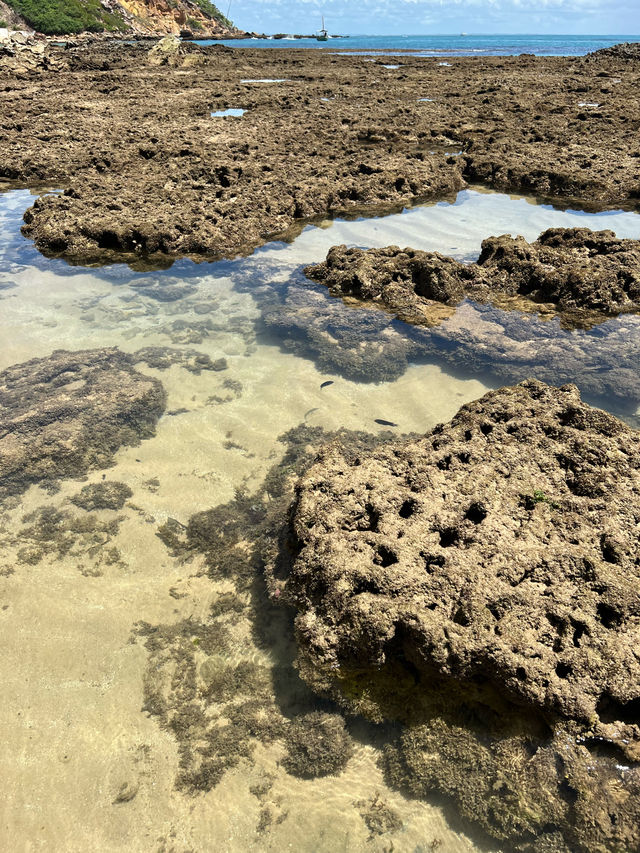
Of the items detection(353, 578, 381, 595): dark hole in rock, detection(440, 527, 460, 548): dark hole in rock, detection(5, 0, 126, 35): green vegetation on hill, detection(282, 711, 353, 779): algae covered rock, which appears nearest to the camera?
detection(282, 711, 353, 779): algae covered rock

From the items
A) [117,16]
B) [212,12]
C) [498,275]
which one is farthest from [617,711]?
[212,12]

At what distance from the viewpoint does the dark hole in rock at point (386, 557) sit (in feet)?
12.1

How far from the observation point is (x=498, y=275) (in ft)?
28.7

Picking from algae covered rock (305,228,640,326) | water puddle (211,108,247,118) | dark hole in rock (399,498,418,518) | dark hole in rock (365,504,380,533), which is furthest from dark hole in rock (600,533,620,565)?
water puddle (211,108,247,118)

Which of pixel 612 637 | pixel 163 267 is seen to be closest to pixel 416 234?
pixel 163 267

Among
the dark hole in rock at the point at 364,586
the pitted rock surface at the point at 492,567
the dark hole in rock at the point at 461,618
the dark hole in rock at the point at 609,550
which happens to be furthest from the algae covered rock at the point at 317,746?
the dark hole in rock at the point at 609,550

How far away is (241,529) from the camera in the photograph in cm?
490

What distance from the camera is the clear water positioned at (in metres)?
3.07

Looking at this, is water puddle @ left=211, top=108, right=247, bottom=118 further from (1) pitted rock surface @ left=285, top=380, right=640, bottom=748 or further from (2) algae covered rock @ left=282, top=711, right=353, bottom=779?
(2) algae covered rock @ left=282, top=711, right=353, bottom=779

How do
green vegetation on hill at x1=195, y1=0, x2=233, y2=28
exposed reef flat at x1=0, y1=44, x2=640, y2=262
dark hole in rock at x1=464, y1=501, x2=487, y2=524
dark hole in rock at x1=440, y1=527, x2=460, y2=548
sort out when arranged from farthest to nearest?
1. green vegetation on hill at x1=195, y1=0, x2=233, y2=28
2. exposed reef flat at x1=0, y1=44, x2=640, y2=262
3. dark hole in rock at x1=464, y1=501, x2=487, y2=524
4. dark hole in rock at x1=440, y1=527, x2=460, y2=548

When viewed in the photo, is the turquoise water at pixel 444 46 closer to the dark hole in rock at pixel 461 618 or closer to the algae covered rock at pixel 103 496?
the algae covered rock at pixel 103 496

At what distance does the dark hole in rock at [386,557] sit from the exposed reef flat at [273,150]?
8326 millimetres

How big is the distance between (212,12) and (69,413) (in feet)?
398

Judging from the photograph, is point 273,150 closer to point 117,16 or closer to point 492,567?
point 492,567
